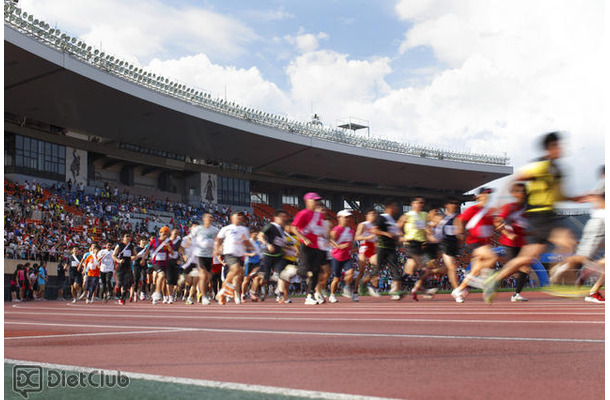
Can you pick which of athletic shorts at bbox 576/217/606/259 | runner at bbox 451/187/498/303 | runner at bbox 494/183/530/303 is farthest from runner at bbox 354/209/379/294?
athletic shorts at bbox 576/217/606/259

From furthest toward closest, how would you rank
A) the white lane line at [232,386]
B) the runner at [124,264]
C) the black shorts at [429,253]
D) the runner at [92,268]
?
the runner at [92,268] → the runner at [124,264] → the black shorts at [429,253] → the white lane line at [232,386]

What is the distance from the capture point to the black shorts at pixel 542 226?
7074 mm

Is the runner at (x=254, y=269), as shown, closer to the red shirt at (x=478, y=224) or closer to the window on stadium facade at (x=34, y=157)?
the red shirt at (x=478, y=224)

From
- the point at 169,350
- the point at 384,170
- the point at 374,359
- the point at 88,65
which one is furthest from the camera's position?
the point at 384,170

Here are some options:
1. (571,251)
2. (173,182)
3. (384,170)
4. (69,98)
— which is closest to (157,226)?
(69,98)

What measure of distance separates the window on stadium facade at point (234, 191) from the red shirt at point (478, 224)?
4100 cm

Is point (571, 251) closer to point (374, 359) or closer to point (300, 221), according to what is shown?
point (374, 359)

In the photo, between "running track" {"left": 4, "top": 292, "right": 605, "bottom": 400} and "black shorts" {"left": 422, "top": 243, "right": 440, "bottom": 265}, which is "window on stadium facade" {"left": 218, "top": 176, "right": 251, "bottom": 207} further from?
"running track" {"left": 4, "top": 292, "right": 605, "bottom": 400}

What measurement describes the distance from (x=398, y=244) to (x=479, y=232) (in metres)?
2.58

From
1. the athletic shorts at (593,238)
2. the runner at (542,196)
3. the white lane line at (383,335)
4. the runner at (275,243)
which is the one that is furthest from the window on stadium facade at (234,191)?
the white lane line at (383,335)

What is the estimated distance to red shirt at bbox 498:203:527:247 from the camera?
29.2 feet

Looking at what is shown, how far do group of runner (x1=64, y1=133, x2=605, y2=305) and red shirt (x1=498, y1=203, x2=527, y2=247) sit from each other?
16 millimetres

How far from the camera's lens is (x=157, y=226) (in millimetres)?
37781

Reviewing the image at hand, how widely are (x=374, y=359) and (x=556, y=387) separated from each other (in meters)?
1.19
